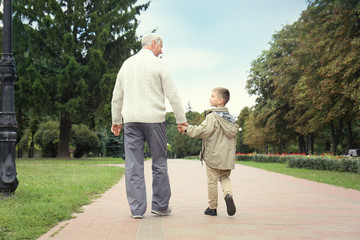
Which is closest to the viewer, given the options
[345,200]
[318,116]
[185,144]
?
[345,200]

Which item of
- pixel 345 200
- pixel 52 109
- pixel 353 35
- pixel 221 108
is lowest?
pixel 345 200

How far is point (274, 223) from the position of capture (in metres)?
4.59

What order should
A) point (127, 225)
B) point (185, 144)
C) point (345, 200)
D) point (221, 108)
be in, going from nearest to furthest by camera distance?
1. point (127, 225)
2. point (221, 108)
3. point (345, 200)
4. point (185, 144)

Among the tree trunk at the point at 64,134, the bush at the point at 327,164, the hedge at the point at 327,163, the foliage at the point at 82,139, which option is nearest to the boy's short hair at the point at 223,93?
the hedge at the point at 327,163

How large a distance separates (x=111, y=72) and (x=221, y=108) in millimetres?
19238

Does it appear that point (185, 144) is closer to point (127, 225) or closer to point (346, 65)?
point (346, 65)

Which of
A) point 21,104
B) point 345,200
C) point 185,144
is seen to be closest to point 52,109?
point 21,104

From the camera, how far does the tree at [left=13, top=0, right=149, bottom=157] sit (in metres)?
22.2

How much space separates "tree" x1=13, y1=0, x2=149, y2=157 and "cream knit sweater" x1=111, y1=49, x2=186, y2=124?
17788 millimetres

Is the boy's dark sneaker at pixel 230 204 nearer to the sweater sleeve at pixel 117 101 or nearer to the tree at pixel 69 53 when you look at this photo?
the sweater sleeve at pixel 117 101

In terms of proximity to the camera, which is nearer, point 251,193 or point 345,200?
point 345,200

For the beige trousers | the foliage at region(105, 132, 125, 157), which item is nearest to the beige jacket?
the beige trousers

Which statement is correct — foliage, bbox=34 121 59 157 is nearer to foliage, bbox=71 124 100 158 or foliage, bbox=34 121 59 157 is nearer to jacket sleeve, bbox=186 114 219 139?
foliage, bbox=71 124 100 158

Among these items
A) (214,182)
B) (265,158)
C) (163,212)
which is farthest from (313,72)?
(163,212)
